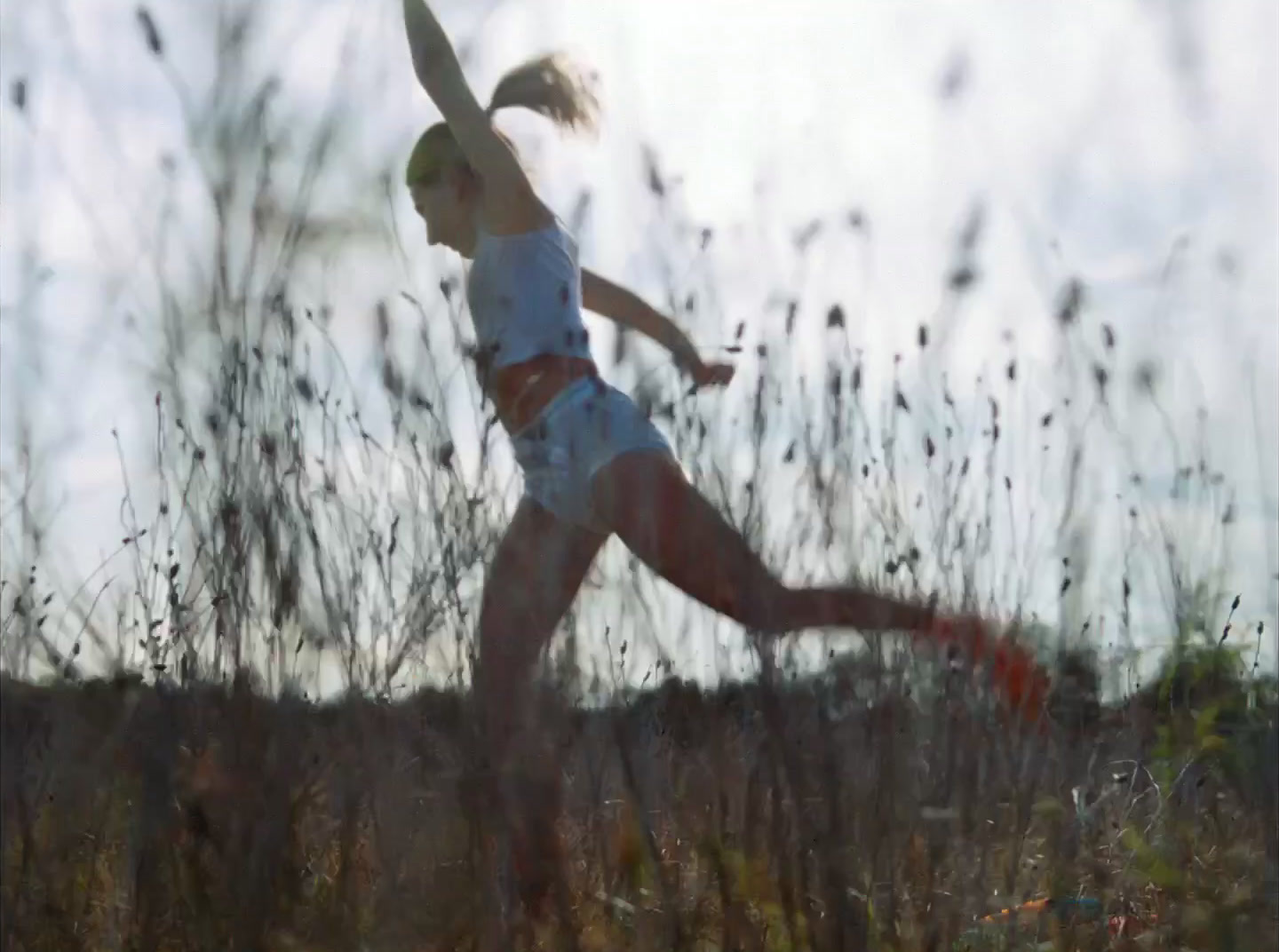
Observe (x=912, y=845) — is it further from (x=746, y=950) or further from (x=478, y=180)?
(x=478, y=180)

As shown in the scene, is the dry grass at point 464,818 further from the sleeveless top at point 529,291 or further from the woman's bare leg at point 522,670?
the sleeveless top at point 529,291

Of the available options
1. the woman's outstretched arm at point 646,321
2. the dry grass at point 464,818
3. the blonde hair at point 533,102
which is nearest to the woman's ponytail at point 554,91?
the blonde hair at point 533,102

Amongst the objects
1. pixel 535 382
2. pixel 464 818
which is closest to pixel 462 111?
pixel 535 382

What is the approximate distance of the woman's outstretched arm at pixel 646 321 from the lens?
2289mm

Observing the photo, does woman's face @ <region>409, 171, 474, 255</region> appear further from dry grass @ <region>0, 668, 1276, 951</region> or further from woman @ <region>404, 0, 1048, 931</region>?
dry grass @ <region>0, 668, 1276, 951</region>

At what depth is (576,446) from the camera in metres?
2.54

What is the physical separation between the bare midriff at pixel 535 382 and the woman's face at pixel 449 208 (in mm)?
272

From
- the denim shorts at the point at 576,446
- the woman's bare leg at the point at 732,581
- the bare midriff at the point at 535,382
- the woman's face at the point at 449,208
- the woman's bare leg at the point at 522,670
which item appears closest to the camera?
→ the woman's bare leg at the point at 522,670

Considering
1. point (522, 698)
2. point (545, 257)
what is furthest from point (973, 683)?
point (545, 257)

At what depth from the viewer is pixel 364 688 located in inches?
78.7

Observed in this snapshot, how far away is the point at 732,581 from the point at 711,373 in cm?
35

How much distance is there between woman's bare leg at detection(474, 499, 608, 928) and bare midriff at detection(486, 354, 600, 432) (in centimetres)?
24

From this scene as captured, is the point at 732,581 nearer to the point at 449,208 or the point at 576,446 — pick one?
the point at 576,446

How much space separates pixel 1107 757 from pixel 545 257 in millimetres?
1372
